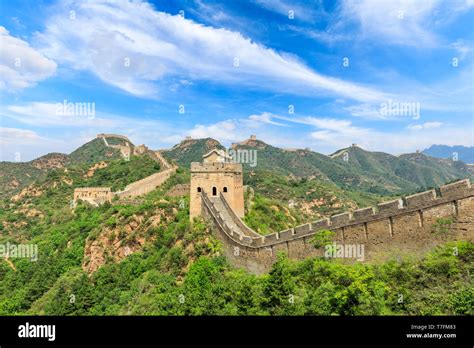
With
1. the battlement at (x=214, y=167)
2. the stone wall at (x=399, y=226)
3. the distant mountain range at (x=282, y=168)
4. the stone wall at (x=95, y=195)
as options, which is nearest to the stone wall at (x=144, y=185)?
the stone wall at (x=95, y=195)

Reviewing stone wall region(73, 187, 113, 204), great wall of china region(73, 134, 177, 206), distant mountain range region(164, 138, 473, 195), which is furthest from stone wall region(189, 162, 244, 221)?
distant mountain range region(164, 138, 473, 195)

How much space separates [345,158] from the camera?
19225 cm

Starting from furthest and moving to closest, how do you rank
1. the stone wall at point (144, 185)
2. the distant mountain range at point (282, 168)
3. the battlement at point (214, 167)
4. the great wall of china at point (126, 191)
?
1. the distant mountain range at point (282, 168)
2. the great wall of china at point (126, 191)
3. the stone wall at point (144, 185)
4. the battlement at point (214, 167)

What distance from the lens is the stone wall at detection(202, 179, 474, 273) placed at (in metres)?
9.35

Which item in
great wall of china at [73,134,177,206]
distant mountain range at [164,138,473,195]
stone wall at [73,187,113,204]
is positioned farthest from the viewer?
distant mountain range at [164,138,473,195]

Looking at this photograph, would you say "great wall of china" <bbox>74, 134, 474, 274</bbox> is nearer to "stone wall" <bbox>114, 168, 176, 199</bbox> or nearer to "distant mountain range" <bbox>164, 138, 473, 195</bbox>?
"stone wall" <bbox>114, 168, 176, 199</bbox>

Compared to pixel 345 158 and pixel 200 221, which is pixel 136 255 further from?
pixel 345 158

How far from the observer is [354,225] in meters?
12.0

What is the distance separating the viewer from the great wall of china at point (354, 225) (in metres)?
9.49

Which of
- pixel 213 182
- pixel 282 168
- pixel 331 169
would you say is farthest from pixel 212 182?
pixel 331 169

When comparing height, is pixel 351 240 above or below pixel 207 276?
above

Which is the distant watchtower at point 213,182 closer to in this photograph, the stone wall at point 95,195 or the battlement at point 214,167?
the battlement at point 214,167
